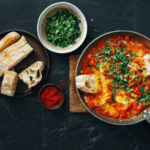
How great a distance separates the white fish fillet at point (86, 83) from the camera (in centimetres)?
308

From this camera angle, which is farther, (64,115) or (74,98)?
(64,115)

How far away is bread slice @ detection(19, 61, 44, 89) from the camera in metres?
3.46

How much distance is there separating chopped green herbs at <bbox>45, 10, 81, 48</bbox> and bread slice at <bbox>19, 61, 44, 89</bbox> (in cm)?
57

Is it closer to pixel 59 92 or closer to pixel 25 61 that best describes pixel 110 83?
pixel 59 92

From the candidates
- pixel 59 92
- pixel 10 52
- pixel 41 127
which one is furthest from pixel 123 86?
pixel 10 52

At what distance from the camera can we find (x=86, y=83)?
124 inches

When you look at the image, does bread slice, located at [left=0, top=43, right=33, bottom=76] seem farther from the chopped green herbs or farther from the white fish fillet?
the white fish fillet

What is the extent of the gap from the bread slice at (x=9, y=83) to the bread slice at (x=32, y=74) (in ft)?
0.52

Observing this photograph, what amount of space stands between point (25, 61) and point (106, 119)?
2149 millimetres

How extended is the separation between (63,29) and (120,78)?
5.07ft

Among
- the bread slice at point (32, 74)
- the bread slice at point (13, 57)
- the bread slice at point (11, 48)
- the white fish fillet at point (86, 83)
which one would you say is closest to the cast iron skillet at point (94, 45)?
the white fish fillet at point (86, 83)

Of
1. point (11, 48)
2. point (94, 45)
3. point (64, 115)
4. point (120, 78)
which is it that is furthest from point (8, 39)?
point (120, 78)

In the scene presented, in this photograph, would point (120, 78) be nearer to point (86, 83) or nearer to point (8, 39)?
point (86, 83)

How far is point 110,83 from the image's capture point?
3.18 m
